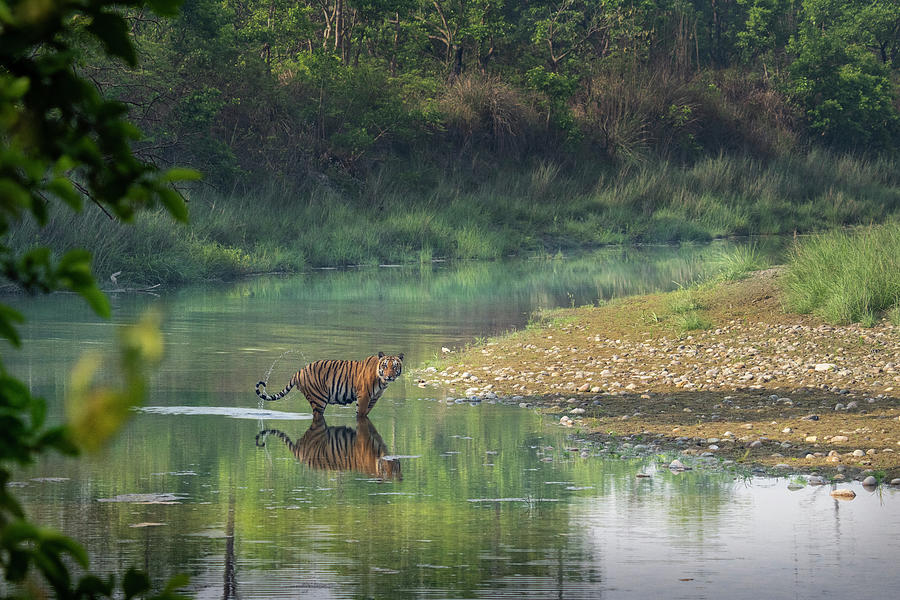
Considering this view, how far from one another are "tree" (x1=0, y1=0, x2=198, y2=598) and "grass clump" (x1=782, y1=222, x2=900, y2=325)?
14.2 m

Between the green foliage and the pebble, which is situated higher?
the green foliage

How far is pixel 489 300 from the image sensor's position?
2291 centimetres

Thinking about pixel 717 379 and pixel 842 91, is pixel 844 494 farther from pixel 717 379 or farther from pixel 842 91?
pixel 842 91

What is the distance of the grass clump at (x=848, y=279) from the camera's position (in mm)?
15797

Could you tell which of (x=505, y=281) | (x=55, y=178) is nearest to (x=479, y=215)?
(x=505, y=281)

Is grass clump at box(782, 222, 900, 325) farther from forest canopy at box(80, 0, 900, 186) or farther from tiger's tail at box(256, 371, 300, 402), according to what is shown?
forest canopy at box(80, 0, 900, 186)

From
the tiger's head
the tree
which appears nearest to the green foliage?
the tiger's head

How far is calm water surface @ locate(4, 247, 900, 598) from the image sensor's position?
6.88 meters

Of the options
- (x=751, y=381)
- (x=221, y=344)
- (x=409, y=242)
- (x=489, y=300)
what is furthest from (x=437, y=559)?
(x=409, y=242)

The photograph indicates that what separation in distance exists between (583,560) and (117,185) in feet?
18.0

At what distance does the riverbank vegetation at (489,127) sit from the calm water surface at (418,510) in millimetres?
13436

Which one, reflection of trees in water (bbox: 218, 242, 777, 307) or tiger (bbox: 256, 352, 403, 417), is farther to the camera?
reflection of trees in water (bbox: 218, 242, 777, 307)

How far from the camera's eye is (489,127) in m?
43.3

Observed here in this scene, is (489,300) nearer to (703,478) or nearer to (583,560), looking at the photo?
(703,478)
